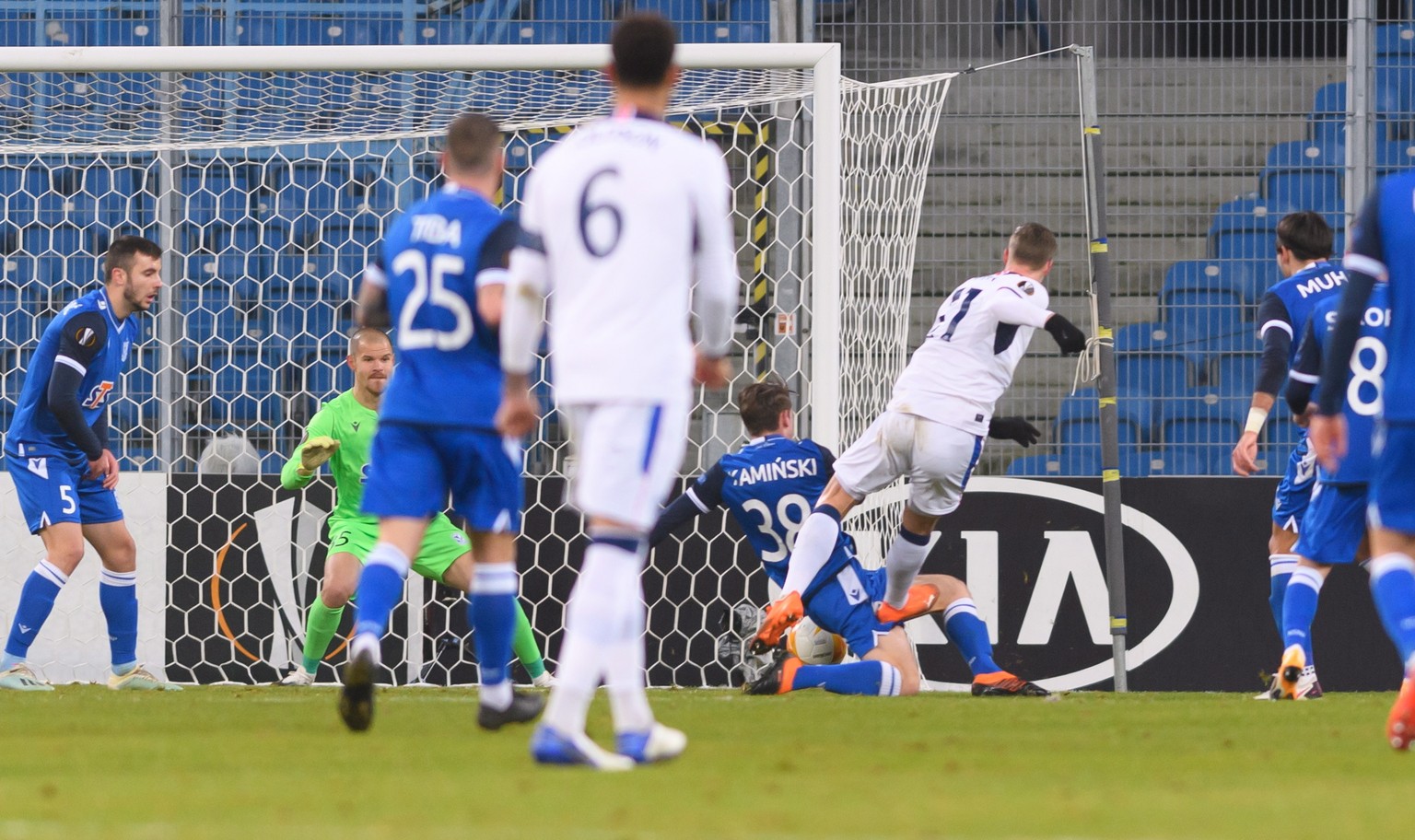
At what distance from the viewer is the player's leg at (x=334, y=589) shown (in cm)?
777

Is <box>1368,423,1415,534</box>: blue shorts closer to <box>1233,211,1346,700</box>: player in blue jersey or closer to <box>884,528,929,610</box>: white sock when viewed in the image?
<box>1233,211,1346,700</box>: player in blue jersey

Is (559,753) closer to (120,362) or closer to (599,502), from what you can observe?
(599,502)

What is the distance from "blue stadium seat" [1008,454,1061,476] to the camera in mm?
9406

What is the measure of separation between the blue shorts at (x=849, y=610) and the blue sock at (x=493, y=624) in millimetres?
2682

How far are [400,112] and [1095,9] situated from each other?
12.8ft

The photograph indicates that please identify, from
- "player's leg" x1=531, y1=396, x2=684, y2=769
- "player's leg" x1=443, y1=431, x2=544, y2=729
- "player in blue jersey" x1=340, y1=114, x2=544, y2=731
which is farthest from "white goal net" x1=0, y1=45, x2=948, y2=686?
"player's leg" x1=531, y1=396, x2=684, y2=769

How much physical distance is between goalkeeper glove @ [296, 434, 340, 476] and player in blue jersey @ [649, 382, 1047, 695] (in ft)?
4.71

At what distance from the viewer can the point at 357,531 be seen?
7938 millimetres

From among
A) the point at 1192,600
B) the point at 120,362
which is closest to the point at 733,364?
the point at 1192,600

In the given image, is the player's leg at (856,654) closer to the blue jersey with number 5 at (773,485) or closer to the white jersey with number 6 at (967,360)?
the blue jersey with number 5 at (773,485)

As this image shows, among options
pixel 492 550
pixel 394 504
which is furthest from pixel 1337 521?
pixel 394 504

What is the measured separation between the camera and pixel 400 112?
949cm

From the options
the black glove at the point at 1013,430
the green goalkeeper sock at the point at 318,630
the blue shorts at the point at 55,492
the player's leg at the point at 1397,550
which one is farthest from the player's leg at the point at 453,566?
the player's leg at the point at 1397,550

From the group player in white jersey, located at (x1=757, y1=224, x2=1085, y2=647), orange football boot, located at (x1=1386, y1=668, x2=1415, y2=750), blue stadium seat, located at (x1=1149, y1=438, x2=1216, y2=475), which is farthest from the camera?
blue stadium seat, located at (x1=1149, y1=438, x2=1216, y2=475)
